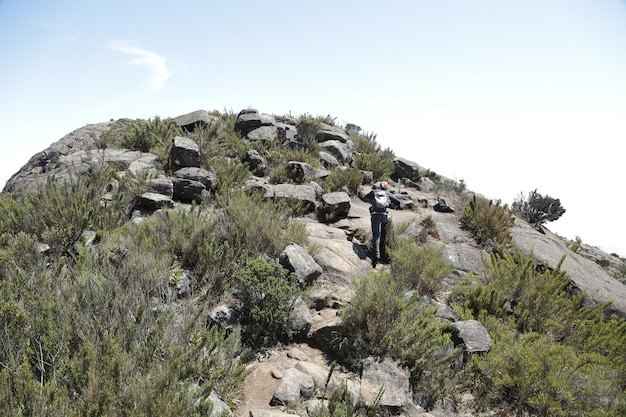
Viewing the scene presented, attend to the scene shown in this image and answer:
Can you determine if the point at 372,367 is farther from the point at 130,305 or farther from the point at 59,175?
the point at 59,175

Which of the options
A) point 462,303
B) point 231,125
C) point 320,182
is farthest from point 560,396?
point 231,125

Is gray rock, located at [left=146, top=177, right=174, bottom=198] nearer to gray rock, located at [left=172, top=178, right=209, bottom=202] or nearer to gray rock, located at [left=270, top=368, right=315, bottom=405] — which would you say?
gray rock, located at [left=172, top=178, right=209, bottom=202]

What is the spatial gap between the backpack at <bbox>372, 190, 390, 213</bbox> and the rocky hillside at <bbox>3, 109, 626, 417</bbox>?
3.19ft

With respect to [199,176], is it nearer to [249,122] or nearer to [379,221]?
[379,221]

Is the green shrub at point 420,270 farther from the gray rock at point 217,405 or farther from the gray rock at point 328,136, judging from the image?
the gray rock at point 328,136

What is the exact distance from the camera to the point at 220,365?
341 cm

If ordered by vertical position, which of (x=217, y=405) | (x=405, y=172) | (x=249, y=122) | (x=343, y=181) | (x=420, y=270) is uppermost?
(x=405, y=172)

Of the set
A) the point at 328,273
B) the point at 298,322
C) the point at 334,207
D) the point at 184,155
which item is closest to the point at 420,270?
the point at 328,273

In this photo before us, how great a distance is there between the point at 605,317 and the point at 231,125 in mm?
14059

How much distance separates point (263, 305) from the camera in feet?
14.4

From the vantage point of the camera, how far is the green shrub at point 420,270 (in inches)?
231

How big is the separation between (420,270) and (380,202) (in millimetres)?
1767

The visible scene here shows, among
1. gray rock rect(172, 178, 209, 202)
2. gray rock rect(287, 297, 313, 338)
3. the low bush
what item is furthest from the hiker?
gray rock rect(172, 178, 209, 202)

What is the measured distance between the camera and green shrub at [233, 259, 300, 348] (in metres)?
4.34
